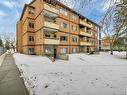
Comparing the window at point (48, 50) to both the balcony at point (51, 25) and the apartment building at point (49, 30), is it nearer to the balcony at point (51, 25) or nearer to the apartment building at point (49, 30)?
the apartment building at point (49, 30)

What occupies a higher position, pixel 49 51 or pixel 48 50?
pixel 48 50

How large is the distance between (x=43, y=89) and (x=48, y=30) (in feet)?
73.2

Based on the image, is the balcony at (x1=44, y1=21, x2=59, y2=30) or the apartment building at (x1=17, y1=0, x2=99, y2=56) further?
the apartment building at (x1=17, y1=0, x2=99, y2=56)

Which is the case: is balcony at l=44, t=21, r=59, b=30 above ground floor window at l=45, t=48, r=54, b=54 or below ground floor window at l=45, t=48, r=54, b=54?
above

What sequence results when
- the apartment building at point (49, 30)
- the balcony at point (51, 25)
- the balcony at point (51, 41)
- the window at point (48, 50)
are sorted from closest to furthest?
the balcony at point (51, 41) → the balcony at point (51, 25) → the apartment building at point (49, 30) → the window at point (48, 50)

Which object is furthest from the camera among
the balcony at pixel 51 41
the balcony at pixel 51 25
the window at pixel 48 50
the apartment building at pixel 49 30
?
the window at pixel 48 50

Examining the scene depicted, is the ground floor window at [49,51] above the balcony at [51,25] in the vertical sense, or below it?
below

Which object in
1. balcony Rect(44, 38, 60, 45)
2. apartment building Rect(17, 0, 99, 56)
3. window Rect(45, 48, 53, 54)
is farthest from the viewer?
window Rect(45, 48, 53, 54)

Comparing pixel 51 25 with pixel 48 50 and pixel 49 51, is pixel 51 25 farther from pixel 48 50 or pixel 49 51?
pixel 49 51

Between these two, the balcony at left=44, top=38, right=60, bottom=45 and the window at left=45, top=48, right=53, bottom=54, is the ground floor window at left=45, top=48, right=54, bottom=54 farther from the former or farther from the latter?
the balcony at left=44, top=38, right=60, bottom=45

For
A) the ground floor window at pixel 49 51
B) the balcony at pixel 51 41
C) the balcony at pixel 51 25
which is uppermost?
the balcony at pixel 51 25

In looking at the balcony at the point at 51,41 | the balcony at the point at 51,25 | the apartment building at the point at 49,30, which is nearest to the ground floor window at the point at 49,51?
the apartment building at the point at 49,30

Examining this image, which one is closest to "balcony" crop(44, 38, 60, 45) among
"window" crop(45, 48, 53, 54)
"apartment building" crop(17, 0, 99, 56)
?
"apartment building" crop(17, 0, 99, 56)

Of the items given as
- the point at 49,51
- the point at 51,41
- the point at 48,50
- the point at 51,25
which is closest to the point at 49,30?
the point at 51,25
